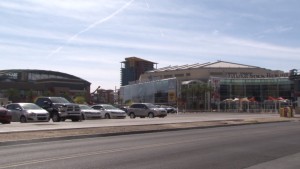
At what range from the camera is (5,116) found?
29.9m

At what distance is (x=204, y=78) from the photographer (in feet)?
403

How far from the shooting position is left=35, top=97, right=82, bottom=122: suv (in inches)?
1324

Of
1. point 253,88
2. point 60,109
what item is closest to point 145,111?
point 60,109

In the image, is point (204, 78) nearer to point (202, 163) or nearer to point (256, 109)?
point (256, 109)

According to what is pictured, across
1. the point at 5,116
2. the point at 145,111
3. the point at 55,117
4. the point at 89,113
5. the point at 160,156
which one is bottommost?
the point at 160,156

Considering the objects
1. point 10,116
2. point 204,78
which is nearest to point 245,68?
point 204,78

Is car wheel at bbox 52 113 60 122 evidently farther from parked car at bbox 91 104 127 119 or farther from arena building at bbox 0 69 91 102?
arena building at bbox 0 69 91 102

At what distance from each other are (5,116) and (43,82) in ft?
488

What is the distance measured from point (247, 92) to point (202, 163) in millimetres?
102452

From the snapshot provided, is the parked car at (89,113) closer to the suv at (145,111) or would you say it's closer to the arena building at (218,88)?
the suv at (145,111)

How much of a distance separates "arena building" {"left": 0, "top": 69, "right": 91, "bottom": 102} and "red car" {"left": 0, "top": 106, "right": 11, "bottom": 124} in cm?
11981

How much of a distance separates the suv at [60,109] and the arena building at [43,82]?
115m

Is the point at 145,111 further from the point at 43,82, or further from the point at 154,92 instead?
the point at 43,82

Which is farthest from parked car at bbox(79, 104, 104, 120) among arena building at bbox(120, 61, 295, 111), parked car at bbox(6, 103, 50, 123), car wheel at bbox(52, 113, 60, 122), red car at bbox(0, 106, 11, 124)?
arena building at bbox(120, 61, 295, 111)
